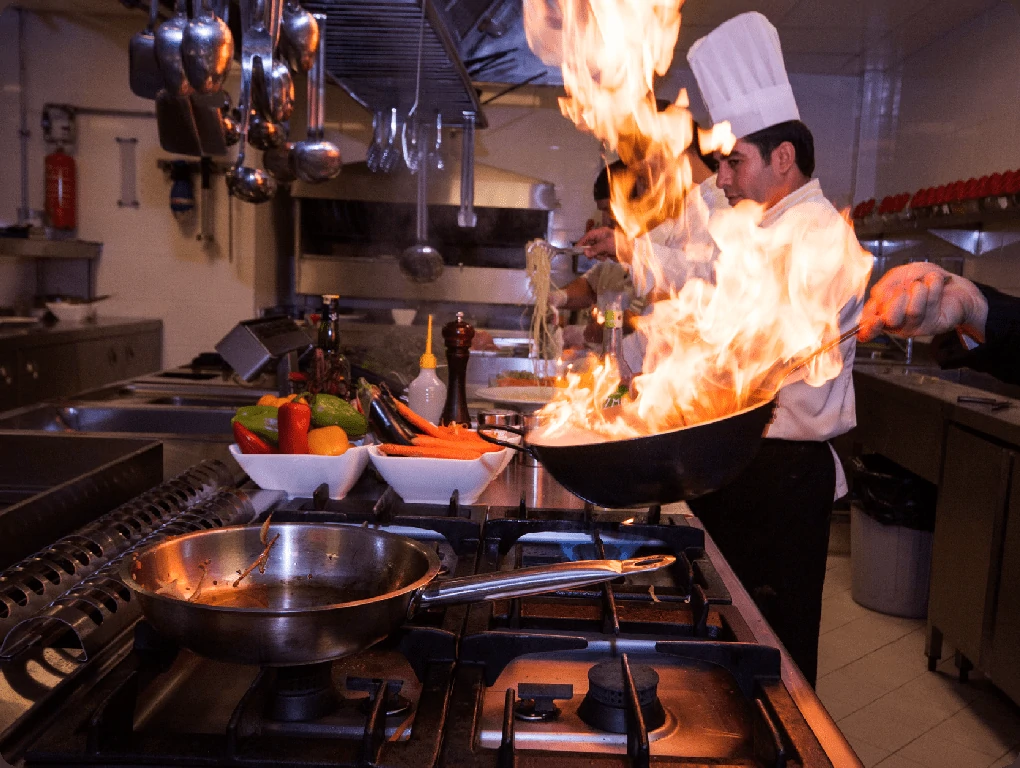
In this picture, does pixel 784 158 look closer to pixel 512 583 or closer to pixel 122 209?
pixel 512 583

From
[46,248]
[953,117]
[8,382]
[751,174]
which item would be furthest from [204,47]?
[953,117]

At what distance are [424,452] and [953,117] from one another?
5004 mm

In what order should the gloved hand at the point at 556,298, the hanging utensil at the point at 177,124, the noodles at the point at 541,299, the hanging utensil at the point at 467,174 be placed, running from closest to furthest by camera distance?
the hanging utensil at the point at 177,124, the noodles at the point at 541,299, the gloved hand at the point at 556,298, the hanging utensil at the point at 467,174

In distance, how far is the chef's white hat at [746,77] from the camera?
252cm

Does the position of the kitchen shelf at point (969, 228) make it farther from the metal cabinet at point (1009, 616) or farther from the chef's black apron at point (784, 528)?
the chef's black apron at point (784, 528)

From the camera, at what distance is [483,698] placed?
3.08 feet

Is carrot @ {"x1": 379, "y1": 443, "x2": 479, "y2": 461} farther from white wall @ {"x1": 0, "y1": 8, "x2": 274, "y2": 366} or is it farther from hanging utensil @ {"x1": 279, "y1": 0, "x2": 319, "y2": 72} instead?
white wall @ {"x1": 0, "y1": 8, "x2": 274, "y2": 366}

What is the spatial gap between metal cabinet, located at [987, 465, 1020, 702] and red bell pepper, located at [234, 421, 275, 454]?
2.49 m

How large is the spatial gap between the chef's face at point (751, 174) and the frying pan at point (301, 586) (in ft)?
5.72

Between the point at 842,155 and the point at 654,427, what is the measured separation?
6.28 meters

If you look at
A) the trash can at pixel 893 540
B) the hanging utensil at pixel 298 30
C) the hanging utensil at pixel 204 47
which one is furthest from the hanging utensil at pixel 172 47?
the trash can at pixel 893 540

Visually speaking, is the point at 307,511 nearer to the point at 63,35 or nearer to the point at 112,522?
the point at 112,522

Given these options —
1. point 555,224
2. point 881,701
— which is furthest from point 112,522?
point 555,224

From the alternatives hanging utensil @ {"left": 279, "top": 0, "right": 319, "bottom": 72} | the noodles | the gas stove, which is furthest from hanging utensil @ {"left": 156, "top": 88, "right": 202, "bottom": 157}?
the gas stove
